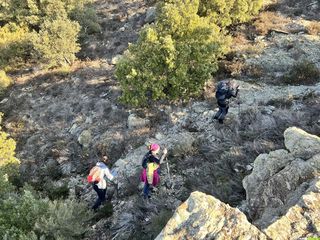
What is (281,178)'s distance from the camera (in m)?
7.84

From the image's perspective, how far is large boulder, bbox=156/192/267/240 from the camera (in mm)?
6105

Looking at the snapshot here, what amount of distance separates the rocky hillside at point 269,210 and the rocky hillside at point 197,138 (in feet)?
0.06

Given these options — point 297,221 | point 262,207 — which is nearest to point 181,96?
point 262,207

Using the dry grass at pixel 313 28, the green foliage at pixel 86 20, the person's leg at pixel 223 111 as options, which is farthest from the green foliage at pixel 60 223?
the green foliage at pixel 86 20

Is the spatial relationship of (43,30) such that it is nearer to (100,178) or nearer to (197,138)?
(197,138)

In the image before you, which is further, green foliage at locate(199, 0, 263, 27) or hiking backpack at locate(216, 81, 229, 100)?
green foliage at locate(199, 0, 263, 27)

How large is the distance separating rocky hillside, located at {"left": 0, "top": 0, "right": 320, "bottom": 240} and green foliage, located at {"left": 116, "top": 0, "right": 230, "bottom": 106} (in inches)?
28.3

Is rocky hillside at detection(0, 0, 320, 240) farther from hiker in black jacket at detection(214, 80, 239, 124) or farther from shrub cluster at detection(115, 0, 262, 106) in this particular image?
hiker in black jacket at detection(214, 80, 239, 124)

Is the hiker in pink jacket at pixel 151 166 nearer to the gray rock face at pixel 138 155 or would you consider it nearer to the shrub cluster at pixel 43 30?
the gray rock face at pixel 138 155

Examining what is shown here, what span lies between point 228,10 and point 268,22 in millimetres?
2719

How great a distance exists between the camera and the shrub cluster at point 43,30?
21.3m

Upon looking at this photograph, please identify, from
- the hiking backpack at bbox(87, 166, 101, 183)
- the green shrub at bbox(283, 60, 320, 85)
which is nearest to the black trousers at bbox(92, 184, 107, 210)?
the hiking backpack at bbox(87, 166, 101, 183)

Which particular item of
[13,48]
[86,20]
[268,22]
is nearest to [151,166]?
[268,22]

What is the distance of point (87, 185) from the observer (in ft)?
42.5
